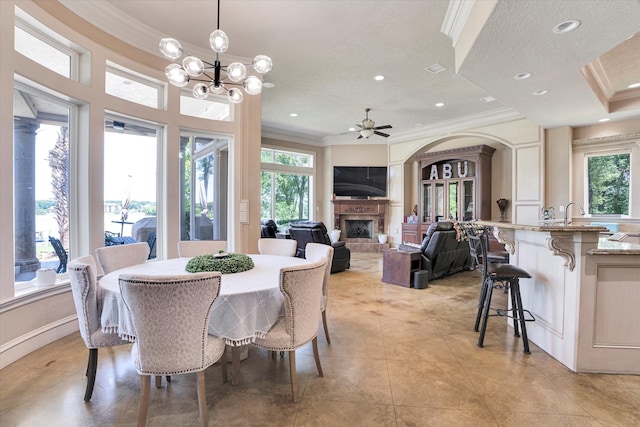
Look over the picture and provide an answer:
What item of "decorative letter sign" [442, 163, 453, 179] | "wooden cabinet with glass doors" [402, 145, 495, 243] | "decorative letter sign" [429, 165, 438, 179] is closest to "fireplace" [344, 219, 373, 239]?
"wooden cabinet with glass doors" [402, 145, 495, 243]

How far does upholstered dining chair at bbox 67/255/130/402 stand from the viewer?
1826mm

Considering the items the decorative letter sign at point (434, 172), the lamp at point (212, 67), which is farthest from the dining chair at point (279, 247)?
the decorative letter sign at point (434, 172)

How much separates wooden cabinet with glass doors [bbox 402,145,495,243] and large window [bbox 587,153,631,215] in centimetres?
177

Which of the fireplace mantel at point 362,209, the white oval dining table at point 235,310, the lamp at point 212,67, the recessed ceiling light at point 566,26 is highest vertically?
the recessed ceiling light at point 566,26

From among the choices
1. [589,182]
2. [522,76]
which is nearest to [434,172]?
[589,182]

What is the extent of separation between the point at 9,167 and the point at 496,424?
382 cm

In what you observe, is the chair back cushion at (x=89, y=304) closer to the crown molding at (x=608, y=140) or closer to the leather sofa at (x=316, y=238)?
the leather sofa at (x=316, y=238)

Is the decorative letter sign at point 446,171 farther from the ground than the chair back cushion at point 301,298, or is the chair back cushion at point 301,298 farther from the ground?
the decorative letter sign at point 446,171

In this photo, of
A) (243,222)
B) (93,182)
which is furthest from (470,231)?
(93,182)

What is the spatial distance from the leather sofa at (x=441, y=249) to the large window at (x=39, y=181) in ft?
15.1

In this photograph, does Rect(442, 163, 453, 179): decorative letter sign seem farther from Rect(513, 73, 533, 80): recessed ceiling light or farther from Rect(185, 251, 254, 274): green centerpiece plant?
Rect(185, 251, 254, 274): green centerpiece plant

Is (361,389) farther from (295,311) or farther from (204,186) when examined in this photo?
(204,186)

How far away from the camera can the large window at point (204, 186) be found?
13.2 feet

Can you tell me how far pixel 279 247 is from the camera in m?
3.29
